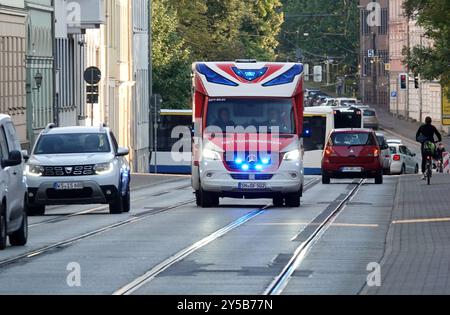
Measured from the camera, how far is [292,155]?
120ft

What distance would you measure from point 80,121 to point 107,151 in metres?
44.0

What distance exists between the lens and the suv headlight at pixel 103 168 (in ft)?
111

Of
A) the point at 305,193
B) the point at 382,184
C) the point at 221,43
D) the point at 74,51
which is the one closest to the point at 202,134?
the point at 305,193

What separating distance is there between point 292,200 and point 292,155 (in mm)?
1106

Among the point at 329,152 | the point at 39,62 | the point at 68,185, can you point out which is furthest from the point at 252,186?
the point at 39,62

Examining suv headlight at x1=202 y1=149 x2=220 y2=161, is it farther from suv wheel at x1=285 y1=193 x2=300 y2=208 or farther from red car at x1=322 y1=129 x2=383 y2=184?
red car at x1=322 y1=129 x2=383 y2=184

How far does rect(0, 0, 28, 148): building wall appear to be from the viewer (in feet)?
203

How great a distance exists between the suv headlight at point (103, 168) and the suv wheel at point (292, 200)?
4384mm

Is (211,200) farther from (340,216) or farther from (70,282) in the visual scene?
(70,282)

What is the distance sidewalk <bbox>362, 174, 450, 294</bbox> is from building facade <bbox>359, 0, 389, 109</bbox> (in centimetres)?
13312

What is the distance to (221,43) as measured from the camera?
123125 mm

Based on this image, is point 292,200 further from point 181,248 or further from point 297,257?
point 297,257

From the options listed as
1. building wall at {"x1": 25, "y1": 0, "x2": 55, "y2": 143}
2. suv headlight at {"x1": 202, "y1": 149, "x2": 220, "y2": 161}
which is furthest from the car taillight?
suv headlight at {"x1": 202, "y1": 149, "x2": 220, "y2": 161}

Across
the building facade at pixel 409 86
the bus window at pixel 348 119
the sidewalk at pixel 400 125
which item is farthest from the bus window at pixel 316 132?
the sidewalk at pixel 400 125
